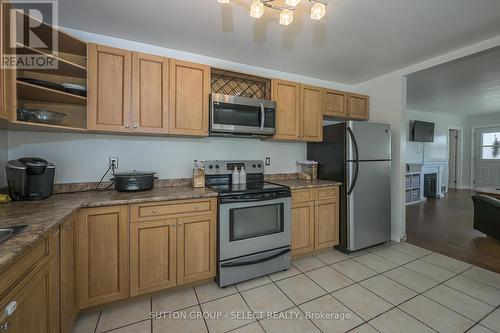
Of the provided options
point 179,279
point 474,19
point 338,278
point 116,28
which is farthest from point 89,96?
point 474,19

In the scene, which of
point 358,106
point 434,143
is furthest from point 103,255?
point 434,143

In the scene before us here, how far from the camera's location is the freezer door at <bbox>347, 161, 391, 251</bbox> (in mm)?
2721

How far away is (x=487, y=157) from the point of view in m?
6.69

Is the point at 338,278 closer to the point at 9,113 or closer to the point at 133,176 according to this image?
the point at 133,176

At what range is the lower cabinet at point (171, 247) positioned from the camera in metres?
1.78

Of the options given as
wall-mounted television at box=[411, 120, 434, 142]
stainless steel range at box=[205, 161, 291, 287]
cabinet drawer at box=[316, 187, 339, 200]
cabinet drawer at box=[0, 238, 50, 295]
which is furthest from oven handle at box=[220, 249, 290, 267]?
wall-mounted television at box=[411, 120, 434, 142]

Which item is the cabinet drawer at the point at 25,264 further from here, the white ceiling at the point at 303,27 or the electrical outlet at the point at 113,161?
the white ceiling at the point at 303,27

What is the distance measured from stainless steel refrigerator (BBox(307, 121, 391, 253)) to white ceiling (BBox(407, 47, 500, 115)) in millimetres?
1207

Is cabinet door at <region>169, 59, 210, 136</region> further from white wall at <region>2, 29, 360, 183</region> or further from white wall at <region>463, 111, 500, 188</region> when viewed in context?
white wall at <region>463, 111, 500, 188</region>

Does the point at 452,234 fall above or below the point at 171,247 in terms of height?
below

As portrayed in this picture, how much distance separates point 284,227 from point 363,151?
1408mm

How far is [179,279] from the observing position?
1930 mm

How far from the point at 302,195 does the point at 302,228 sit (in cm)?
39

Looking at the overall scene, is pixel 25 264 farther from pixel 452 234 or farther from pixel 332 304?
pixel 452 234
